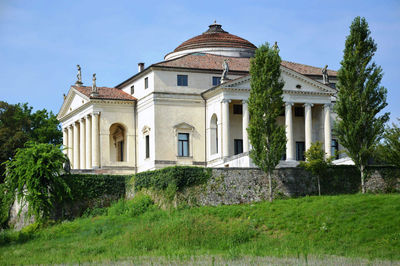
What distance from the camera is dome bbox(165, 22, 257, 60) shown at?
83.2 metres

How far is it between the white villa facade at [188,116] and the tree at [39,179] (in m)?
12.5

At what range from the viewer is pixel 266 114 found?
59688mm

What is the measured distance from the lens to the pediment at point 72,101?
7890 cm

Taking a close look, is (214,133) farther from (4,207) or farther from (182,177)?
(4,207)

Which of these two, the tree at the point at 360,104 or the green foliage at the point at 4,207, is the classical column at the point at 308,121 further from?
the green foliage at the point at 4,207

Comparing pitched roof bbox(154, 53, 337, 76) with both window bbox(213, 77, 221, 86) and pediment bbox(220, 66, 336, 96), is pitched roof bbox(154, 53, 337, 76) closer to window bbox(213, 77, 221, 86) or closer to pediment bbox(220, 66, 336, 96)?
window bbox(213, 77, 221, 86)

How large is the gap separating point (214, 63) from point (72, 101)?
15.8 metres

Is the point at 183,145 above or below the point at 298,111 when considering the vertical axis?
below

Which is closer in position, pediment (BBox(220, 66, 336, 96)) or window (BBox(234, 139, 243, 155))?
pediment (BBox(220, 66, 336, 96))

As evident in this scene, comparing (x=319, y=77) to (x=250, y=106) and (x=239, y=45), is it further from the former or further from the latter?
(x=250, y=106)

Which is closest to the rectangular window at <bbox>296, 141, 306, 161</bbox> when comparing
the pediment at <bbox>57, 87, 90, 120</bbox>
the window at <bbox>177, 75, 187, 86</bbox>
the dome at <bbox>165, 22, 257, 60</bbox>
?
the window at <bbox>177, 75, 187, 86</bbox>

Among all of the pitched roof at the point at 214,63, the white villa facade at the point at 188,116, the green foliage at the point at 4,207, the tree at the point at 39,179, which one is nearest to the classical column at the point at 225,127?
the white villa facade at the point at 188,116

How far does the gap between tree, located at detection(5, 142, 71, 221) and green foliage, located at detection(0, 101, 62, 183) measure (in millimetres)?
23013

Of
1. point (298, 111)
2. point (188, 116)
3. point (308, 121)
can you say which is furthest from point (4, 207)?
point (298, 111)
